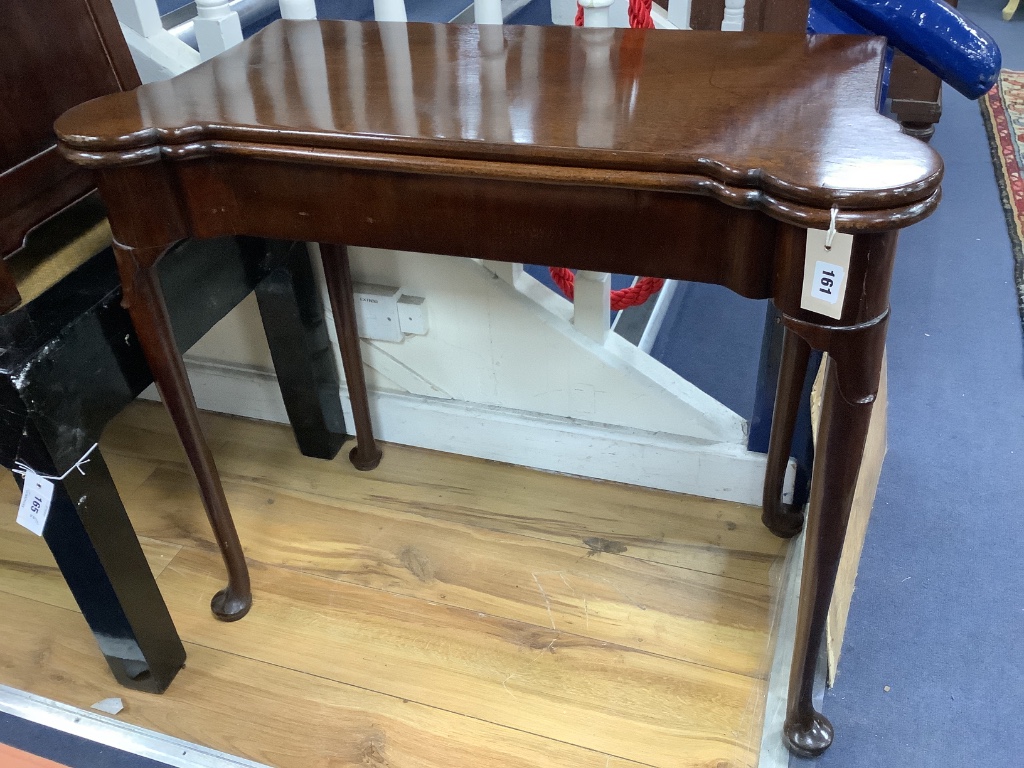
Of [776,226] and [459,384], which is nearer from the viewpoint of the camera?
[776,226]

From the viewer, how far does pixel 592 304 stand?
4.26 feet

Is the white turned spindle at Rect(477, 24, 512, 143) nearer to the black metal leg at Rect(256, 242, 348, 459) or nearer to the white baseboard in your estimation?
the black metal leg at Rect(256, 242, 348, 459)

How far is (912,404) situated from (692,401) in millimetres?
499

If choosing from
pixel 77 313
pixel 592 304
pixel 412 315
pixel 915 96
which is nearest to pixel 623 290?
pixel 592 304

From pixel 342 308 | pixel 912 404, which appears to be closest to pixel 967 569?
pixel 912 404

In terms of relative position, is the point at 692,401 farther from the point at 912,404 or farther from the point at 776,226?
the point at 776,226

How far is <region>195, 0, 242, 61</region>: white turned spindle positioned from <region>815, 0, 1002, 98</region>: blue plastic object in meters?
0.82

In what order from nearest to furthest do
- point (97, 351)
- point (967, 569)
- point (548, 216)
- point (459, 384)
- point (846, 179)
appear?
point (846, 179) → point (548, 216) → point (97, 351) → point (967, 569) → point (459, 384)

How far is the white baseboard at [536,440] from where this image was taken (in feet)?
4.47

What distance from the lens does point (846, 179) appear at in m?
0.64

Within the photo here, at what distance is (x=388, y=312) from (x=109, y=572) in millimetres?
584

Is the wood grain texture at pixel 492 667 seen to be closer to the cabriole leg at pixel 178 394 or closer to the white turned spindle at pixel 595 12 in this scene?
the cabriole leg at pixel 178 394

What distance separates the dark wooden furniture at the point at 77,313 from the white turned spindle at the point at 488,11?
0.45 metres

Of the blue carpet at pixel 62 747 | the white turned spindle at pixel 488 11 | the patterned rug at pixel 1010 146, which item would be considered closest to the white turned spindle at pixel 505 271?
the white turned spindle at pixel 488 11
